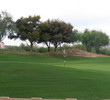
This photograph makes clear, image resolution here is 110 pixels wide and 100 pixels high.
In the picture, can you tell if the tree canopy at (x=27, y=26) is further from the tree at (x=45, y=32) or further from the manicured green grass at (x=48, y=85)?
the manicured green grass at (x=48, y=85)

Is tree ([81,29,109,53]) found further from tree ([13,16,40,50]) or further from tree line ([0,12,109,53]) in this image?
tree ([13,16,40,50])

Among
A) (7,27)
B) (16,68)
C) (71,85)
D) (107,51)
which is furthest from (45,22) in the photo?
(71,85)

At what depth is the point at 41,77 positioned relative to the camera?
1623 centimetres

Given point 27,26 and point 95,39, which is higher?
point 27,26

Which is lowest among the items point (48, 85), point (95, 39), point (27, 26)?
point (48, 85)

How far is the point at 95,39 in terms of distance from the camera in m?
79.1

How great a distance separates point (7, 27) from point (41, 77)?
50774 millimetres

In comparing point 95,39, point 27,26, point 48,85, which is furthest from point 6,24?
point 48,85

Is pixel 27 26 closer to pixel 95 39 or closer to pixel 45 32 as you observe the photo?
pixel 45 32

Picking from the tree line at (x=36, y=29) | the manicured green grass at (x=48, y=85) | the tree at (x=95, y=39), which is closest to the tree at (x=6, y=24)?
the tree line at (x=36, y=29)

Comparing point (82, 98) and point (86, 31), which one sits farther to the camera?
point (86, 31)

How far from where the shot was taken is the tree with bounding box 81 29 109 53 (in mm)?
78625

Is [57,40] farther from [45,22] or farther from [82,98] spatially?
[82,98]

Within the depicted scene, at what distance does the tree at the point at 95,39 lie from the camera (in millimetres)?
78625
